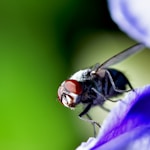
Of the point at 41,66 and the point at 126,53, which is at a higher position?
the point at 126,53

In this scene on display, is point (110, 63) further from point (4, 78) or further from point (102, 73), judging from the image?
point (4, 78)

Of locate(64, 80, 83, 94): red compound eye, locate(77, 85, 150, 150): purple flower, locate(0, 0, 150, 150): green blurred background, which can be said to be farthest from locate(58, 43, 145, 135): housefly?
locate(0, 0, 150, 150): green blurred background

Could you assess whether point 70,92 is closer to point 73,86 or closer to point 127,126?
point 73,86

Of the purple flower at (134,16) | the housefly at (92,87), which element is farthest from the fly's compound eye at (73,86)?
the purple flower at (134,16)

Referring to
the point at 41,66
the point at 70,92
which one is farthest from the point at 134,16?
the point at 41,66

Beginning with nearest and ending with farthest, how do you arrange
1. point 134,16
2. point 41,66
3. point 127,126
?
point 127,126, point 134,16, point 41,66

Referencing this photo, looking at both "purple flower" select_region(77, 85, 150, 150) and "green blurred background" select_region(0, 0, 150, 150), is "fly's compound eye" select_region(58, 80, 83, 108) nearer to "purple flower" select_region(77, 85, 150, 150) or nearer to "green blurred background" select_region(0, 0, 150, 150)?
"purple flower" select_region(77, 85, 150, 150)

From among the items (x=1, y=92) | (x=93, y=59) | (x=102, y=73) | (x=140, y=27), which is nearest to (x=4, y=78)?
(x=1, y=92)
